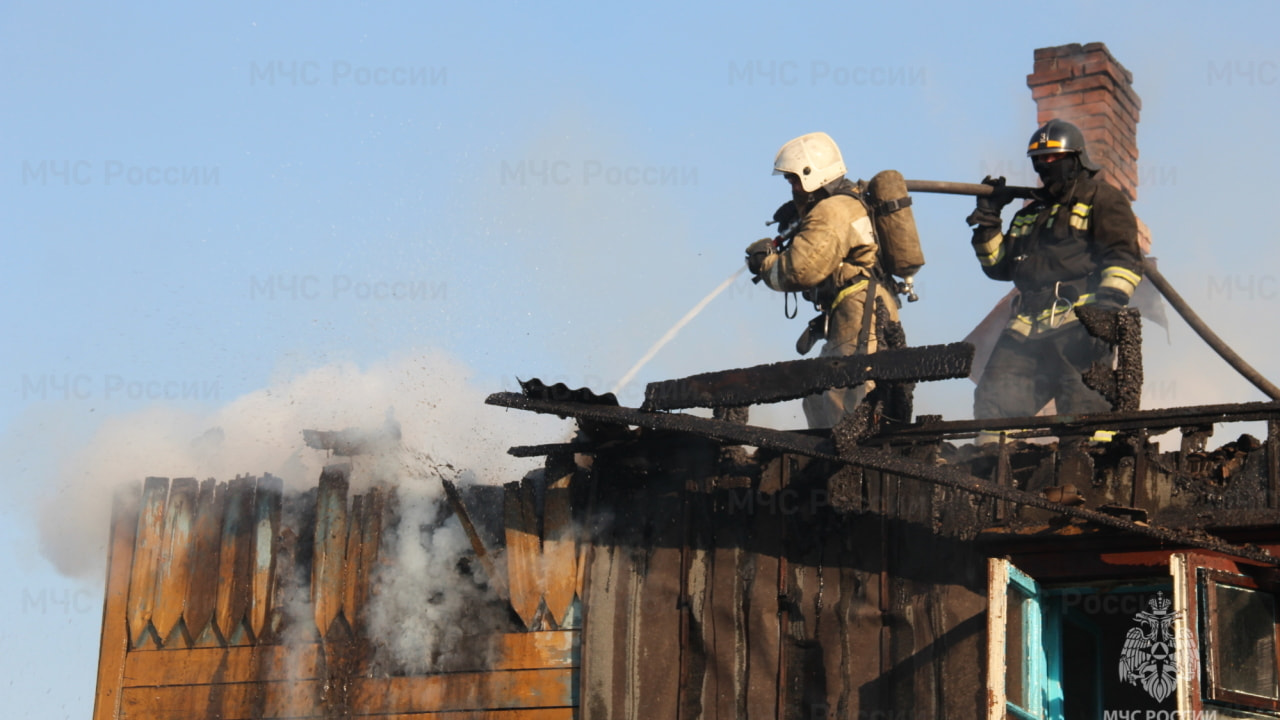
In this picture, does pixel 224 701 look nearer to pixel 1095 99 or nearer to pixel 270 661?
pixel 270 661

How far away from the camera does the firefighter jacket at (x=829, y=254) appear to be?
10023 mm

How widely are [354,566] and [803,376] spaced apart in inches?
128

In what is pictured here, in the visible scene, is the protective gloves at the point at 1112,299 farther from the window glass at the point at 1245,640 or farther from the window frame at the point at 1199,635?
the window frame at the point at 1199,635

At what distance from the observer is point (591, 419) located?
8883mm

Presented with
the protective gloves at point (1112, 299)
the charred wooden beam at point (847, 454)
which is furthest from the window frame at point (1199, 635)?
the protective gloves at point (1112, 299)

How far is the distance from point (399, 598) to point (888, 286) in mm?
3879

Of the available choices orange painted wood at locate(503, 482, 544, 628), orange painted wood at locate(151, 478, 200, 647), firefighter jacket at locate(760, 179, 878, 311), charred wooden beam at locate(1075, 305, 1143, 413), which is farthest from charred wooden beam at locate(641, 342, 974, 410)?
orange painted wood at locate(151, 478, 200, 647)

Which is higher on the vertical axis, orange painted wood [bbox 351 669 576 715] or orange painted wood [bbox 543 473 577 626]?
orange painted wood [bbox 543 473 577 626]

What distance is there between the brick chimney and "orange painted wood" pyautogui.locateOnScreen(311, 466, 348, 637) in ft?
25.8

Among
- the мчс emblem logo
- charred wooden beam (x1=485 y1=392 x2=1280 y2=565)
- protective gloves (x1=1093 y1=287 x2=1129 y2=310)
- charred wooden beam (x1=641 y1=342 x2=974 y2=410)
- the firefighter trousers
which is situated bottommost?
the мчс emblem logo

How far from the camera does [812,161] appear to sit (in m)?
10.4

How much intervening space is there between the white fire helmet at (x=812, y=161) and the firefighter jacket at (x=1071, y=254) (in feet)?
4.49

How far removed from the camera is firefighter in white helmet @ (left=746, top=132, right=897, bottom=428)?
10.0 m

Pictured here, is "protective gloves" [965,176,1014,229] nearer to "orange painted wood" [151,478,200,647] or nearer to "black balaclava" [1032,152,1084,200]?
"black balaclava" [1032,152,1084,200]
